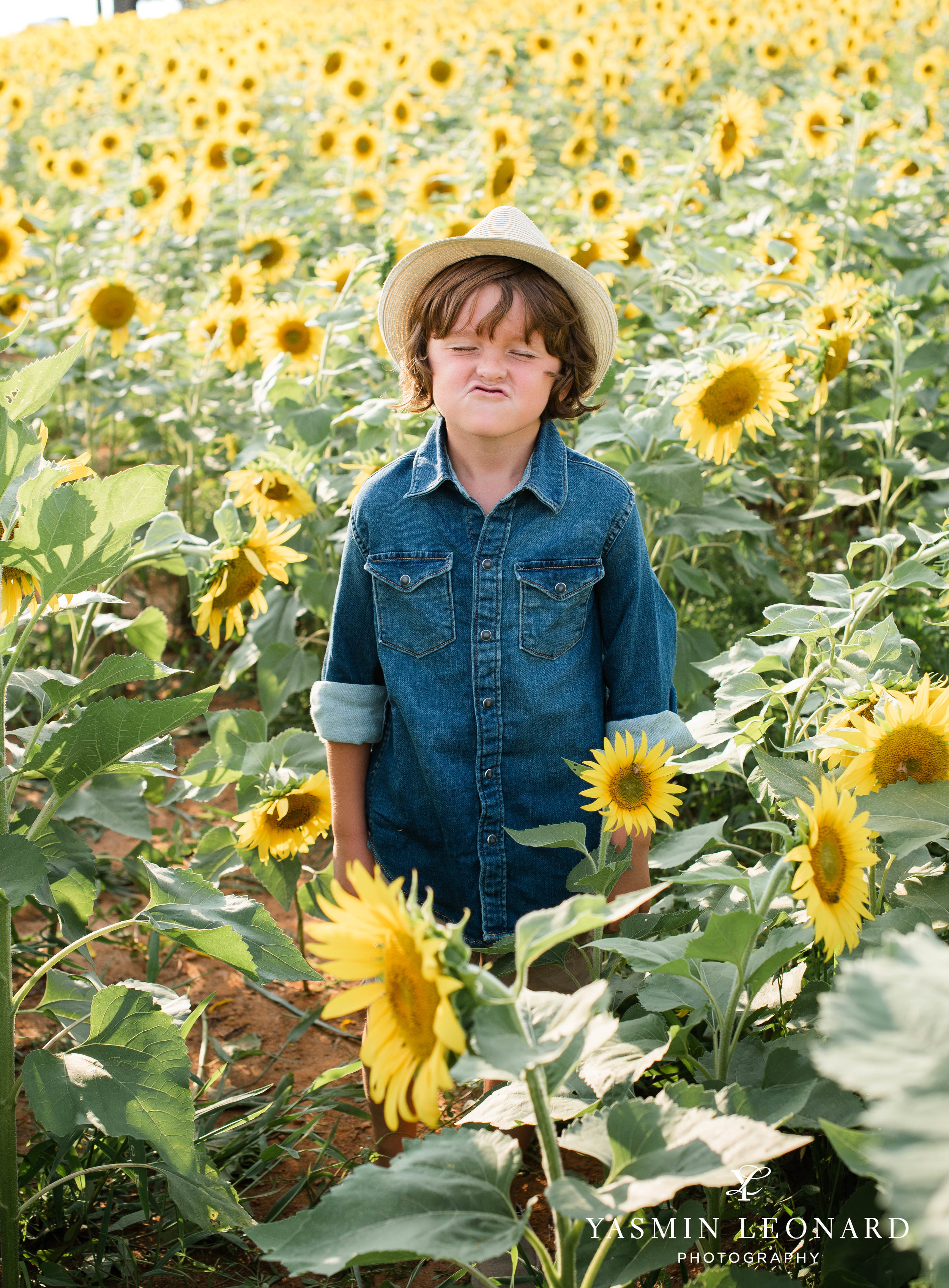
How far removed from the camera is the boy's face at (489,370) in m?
1.57

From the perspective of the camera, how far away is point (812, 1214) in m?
1.54

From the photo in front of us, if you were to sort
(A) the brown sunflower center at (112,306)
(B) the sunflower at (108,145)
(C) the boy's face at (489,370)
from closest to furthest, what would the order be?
(C) the boy's face at (489,370) < (A) the brown sunflower center at (112,306) < (B) the sunflower at (108,145)

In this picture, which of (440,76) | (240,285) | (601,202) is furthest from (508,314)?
(440,76)

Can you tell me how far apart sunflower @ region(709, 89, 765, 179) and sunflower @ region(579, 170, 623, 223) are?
491 millimetres

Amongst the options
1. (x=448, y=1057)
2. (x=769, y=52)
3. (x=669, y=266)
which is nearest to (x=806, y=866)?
(x=448, y=1057)

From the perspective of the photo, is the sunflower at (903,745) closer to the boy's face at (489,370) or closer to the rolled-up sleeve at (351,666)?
the boy's face at (489,370)

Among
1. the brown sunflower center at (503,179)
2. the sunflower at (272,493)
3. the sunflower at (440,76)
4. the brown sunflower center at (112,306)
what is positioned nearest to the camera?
the sunflower at (272,493)

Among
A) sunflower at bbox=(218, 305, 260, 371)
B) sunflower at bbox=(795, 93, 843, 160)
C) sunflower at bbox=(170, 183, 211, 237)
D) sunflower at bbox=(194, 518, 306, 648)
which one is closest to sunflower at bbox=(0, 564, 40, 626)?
sunflower at bbox=(194, 518, 306, 648)

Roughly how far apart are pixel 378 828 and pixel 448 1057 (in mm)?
935

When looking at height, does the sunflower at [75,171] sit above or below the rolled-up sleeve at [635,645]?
above

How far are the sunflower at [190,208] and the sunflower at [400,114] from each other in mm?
1109

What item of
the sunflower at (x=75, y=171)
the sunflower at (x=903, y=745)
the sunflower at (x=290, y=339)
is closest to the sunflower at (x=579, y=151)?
the sunflower at (x=75, y=171)

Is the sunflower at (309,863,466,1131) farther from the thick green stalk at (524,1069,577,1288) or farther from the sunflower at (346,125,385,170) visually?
the sunflower at (346,125,385,170)

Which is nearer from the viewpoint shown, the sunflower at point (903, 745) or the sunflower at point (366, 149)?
the sunflower at point (903, 745)
